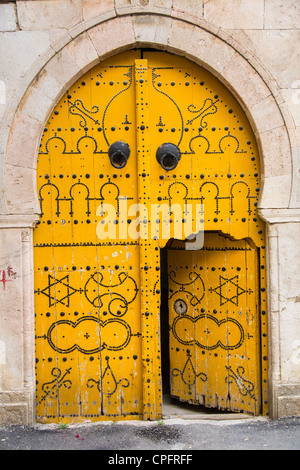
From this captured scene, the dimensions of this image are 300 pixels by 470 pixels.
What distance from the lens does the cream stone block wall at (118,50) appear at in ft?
16.3

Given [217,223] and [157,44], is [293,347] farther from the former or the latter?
[157,44]

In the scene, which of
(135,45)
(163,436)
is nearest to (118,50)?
(135,45)

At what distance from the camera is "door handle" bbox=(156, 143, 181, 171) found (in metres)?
5.06

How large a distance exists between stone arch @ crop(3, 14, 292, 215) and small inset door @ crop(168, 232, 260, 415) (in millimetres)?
762

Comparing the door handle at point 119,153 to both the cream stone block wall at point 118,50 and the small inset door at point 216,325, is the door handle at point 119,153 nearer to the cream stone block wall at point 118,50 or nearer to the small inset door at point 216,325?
the cream stone block wall at point 118,50

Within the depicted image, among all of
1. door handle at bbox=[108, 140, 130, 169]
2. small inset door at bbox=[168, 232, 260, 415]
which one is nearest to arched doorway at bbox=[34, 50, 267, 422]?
door handle at bbox=[108, 140, 130, 169]

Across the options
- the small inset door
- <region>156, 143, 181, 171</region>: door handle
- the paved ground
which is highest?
<region>156, 143, 181, 171</region>: door handle

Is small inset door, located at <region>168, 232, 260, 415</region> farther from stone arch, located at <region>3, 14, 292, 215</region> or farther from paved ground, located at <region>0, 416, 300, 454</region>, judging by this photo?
stone arch, located at <region>3, 14, 292, 215</region>

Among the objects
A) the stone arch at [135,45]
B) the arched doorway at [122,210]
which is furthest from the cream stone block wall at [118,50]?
the arched doorway at [122,210]

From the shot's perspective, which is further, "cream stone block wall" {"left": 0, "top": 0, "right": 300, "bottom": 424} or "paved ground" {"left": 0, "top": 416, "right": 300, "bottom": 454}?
"cream stone block wall" {"left": 0, "top": 0, "right": 300, "bottom": 424}

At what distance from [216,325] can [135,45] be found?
283 cm

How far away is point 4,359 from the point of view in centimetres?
500

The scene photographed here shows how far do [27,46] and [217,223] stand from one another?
242cm
